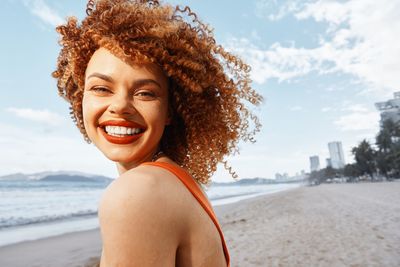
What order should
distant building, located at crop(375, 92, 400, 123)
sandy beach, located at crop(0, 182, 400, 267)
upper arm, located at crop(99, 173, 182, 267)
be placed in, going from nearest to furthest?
upper arm, located at crop(99, 173, 182, 267), sandy beach, located at crop(0, 182, 400, 267), distant building, located at crop(375, 92, 400, 123)

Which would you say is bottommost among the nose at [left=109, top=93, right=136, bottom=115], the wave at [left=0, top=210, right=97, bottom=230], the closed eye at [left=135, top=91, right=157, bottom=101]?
the wave at [left=0, top=210, right=97, bottom=230]

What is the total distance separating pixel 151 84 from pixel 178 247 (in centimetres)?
69

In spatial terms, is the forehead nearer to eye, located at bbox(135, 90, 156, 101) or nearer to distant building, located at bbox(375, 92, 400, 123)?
eye, located at bbox(135, 90, 156, 101)

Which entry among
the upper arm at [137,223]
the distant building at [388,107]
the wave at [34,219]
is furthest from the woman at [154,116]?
the distant building at [388,107]

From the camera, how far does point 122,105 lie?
123 centimetres

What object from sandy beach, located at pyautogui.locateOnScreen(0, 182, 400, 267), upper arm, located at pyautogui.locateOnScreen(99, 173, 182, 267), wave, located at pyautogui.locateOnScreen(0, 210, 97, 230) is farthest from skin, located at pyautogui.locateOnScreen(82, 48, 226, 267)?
wave, located at pyautogui.locateOnScreen(0, 210, 97, 230)

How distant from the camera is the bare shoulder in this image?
2.75 ft

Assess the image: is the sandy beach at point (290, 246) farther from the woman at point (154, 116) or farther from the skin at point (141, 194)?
the skin at point (141, 194)

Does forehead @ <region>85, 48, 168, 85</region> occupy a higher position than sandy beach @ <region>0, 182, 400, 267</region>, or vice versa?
forehead @ <region>85, 48, 168, 85</region>

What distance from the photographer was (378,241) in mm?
7203

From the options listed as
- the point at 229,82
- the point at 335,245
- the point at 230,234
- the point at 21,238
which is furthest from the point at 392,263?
the point at 21,238

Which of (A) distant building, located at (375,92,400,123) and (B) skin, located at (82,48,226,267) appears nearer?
(B) skin, located at (82,48,226,267)

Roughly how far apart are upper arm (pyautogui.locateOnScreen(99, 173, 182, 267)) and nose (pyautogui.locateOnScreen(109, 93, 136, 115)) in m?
0.41

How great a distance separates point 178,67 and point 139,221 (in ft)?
2.86
